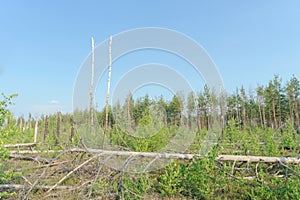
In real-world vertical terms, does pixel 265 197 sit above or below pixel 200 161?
below

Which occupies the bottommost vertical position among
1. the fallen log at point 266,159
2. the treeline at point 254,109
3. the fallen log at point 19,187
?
the fallen log at point 19,187

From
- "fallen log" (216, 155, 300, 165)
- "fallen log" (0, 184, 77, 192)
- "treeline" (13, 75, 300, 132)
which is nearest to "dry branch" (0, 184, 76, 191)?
"fallen log" (0, 184, 77, 192)

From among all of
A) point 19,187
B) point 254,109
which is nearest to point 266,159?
point 19,187

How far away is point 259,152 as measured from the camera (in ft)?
15.6

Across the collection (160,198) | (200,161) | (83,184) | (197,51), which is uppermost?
(197,51)

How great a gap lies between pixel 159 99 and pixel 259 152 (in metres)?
3.83

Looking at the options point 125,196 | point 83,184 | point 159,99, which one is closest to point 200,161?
point 125,196

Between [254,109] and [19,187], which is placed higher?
[254,109]

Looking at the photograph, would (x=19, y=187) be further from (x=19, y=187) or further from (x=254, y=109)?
Answer: (x=254, y=109)

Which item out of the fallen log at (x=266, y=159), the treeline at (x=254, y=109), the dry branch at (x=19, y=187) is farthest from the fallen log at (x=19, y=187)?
the treeline at (x=254, y=109)

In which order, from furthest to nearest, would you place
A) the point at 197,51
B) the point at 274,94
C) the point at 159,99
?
1. the point at 274,94
2. the point at 159,99
3. the point at 197,51

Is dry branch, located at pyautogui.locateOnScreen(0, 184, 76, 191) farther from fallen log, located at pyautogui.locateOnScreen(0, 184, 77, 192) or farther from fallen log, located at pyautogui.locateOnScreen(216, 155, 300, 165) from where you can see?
fallen log, located at pyautogui.locateOnScreen(216, 155, 300, 165)

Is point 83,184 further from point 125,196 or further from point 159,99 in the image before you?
point 159,99

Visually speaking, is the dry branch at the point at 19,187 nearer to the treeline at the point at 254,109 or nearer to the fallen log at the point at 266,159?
the fallen log at the point at 266,159
